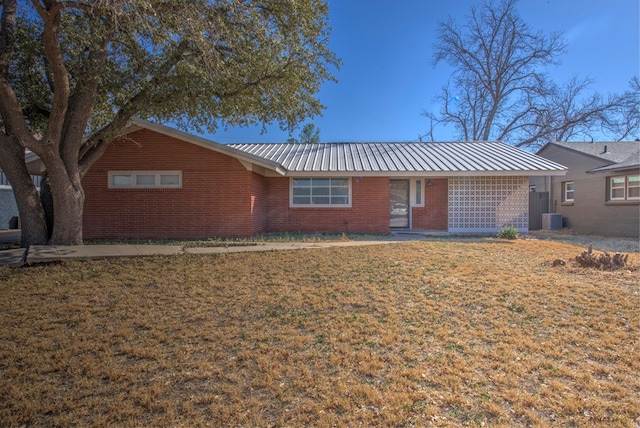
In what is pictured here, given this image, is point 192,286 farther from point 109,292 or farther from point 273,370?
point 273,370

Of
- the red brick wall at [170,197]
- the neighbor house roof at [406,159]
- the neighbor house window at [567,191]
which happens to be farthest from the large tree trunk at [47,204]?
the neighbor house window at [567,191]

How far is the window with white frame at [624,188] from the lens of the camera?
46.1 ft

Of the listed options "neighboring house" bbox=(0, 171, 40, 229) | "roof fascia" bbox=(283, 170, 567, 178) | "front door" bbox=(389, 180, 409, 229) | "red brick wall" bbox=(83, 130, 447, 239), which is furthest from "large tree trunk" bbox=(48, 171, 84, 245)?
"neighboring house" bbox=(0, 171, 40, 229)

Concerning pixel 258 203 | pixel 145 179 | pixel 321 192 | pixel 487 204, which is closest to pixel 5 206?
pixel 145 179

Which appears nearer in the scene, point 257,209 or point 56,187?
point 56,187

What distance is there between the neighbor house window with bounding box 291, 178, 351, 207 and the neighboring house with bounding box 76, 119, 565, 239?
0.13ft

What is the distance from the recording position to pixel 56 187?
860cm

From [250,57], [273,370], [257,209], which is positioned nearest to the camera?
[273,370]

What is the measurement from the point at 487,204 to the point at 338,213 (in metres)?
5.81

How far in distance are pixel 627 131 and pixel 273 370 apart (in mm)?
33295

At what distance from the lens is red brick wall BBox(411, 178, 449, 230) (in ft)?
48.1

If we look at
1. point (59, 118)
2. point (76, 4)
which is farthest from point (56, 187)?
point (76, 4)

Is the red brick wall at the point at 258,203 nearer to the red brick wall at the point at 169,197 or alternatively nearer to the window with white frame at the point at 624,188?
the red brick wall at the point at 169,197

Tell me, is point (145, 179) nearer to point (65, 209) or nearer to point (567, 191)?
point (65, 209)
